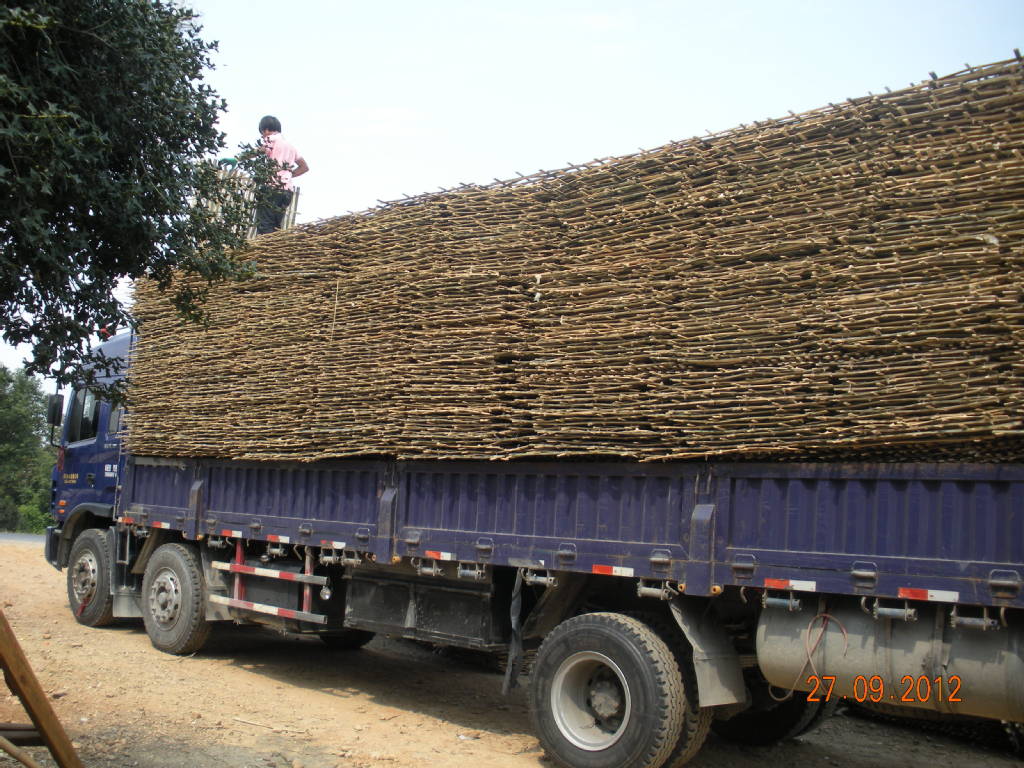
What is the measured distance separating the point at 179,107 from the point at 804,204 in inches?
166

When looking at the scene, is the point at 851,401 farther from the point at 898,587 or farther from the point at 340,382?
the point at 340,382

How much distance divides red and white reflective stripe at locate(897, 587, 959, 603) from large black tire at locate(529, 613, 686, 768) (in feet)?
5.06

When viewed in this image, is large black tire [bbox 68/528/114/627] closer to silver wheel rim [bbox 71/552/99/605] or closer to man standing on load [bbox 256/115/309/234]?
silver wheel rim [bbox 71/552/99/605]

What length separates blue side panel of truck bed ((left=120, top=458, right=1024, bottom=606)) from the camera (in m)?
4.90

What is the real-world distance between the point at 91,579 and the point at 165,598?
1793mm

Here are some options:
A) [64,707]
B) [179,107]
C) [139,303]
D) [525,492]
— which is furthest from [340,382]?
[139,303]

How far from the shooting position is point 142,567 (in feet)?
35.7

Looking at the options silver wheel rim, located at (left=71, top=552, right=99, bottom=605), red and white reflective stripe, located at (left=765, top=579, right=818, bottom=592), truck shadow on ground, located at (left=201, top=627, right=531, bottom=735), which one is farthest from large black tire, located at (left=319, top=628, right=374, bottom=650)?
red and white reflective stripe, located at (left=765, top=579, right=818, bottom=592)

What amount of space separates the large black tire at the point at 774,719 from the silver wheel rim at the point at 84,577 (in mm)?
7845

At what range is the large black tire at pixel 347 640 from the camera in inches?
430

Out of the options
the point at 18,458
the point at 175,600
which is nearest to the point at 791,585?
the point at 175,600
